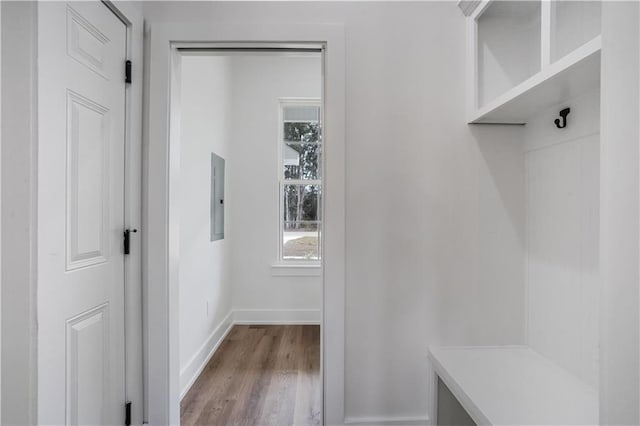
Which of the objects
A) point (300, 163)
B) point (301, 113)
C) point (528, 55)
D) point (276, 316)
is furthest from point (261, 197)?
point (528, 55)

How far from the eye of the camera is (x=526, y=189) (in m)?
1.60

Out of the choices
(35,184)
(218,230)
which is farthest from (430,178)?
(218,230)

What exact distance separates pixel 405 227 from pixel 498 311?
639mm

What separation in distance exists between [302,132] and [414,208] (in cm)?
228

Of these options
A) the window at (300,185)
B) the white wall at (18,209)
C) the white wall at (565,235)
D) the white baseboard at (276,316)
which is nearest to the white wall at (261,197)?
the white baseboard at (276,316)

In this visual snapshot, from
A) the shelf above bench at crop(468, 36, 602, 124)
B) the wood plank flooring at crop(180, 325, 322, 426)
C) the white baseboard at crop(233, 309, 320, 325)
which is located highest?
the shelf above bench at crop(468, 36, 602, 124)

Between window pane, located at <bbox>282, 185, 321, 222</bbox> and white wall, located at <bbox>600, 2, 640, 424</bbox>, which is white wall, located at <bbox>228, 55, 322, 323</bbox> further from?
white wall, located at <bbox>600, 2, 640, 424</bbox>

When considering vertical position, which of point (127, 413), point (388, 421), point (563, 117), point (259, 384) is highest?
point (563, 117)

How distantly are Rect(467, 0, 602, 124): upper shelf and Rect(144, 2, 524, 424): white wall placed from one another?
10 centimetres

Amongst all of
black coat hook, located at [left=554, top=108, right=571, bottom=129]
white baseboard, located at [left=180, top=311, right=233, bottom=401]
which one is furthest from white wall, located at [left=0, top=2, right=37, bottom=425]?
black coat hook, located at [left=554, top=108, right=571, bottom=129]

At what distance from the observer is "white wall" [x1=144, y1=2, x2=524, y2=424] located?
1.59 metres

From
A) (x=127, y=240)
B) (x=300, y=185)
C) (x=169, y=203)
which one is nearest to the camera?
(x=127, y=240)

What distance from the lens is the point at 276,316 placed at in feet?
11.4

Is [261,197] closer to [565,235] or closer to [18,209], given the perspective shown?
[18,209]
